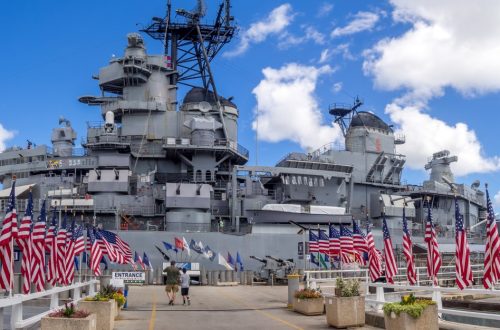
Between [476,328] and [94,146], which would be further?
[94,146]

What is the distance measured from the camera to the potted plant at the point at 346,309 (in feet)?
46.8

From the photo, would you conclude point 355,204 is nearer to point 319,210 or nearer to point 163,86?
point 319,210

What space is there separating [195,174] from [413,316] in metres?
34.3

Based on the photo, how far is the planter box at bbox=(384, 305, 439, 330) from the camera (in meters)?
11.2

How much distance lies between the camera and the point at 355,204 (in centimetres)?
5128

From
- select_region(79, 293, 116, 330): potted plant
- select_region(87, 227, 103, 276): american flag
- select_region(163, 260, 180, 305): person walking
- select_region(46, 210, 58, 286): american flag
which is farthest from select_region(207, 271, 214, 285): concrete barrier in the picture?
select_region(79, 293, 116, 330): potted plant

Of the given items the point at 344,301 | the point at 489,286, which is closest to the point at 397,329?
the point at 344,301

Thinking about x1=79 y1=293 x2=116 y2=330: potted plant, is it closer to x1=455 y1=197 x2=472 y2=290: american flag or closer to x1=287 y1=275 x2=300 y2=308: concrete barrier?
x1=287 y1=275 x2=300 y2=308: concrete barrier

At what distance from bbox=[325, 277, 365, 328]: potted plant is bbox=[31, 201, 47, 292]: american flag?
23.5 feet

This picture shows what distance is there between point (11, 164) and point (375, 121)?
110ft

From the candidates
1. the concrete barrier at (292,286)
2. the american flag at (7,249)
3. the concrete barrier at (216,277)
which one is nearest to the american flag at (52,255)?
the american flag at (7,249)

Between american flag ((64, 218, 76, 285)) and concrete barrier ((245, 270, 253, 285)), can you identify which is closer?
american flag ((64, 218, 76, 285))

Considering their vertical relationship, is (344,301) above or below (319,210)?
below

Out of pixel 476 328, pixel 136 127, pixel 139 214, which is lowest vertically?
pixel 476 328
